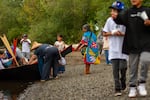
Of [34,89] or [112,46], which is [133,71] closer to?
[112,46]

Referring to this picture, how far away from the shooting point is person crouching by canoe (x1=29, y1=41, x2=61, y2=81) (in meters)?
14.7

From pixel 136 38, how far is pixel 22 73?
8.23 meters

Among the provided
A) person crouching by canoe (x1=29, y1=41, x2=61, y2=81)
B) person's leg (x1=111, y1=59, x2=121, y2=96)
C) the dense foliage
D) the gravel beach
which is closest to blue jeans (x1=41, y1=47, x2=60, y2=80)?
person crouching by canoe (x1=29, y1=41, x2=61, y2=81)

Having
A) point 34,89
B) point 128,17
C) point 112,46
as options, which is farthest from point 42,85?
point 128,17

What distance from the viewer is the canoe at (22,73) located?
1559 cm

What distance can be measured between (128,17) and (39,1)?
192ft

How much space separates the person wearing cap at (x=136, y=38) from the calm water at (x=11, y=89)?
487cm

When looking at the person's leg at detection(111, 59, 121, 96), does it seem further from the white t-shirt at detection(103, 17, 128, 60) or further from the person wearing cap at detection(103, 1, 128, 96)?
the white t-shirt at detection(103, 17, 128, 60)

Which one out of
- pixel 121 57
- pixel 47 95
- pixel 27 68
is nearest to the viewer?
pixel 121 57

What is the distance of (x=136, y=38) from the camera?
27.2ft

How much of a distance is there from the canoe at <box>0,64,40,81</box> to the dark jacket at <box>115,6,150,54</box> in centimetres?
744

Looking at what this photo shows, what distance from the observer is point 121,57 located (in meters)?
9.02

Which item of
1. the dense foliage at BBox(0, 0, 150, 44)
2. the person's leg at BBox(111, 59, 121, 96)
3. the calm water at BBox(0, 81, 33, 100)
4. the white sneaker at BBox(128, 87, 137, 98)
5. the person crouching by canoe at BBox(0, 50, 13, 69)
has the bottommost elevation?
the dense foliage at BBox(0, 0, 150, 44)

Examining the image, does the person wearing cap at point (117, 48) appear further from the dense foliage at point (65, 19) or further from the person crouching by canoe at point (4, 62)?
the dense foliage at point (65, 19)
